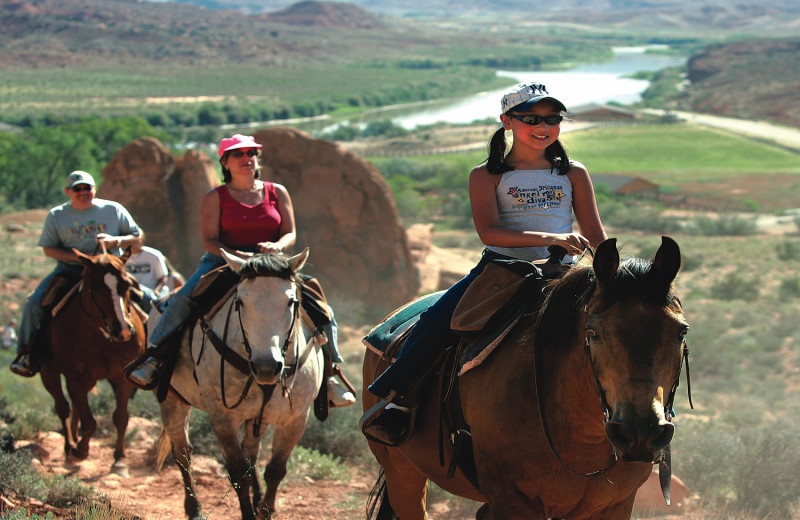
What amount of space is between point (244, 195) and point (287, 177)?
15.7m

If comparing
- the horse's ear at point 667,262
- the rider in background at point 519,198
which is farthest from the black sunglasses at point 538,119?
the horse's ear at point 667,262

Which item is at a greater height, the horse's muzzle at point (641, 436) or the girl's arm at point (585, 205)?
the girl's arm at point (585, 205)

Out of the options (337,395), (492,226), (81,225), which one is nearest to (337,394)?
(337,395)

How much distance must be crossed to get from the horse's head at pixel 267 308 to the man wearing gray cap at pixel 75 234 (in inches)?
102

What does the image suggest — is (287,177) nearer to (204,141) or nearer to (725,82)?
(204,141)

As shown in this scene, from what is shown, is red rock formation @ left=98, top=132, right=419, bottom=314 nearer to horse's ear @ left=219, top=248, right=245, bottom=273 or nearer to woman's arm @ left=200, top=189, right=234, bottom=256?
woman's arm @ left=200, top=189, right=234, bottom=256

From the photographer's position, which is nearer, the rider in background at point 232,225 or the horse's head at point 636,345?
the horse's head at point 636,345

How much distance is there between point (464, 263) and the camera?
2869 cm

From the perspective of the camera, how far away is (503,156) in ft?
15.8

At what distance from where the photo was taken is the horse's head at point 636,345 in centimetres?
336

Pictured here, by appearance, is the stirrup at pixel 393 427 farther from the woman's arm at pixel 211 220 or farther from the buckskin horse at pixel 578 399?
the woman's arm at pixel 211 220

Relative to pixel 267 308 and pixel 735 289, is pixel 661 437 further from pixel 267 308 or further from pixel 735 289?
pixel 735 289

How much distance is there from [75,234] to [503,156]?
552 cm

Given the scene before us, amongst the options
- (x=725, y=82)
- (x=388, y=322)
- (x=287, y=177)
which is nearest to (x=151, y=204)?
(x=287, y=177)
